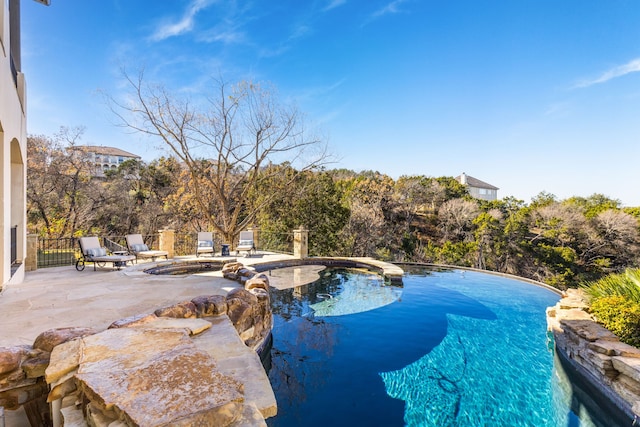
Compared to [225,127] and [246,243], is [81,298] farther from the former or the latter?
[225,127]

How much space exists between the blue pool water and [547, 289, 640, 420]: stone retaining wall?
44 centimetres

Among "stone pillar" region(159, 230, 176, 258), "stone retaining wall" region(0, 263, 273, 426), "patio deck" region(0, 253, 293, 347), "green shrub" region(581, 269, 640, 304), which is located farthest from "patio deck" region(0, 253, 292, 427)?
"green shrub" region(581, 269, 640, 304)

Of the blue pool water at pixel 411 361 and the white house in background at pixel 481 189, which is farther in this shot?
the white house in background at pixel 481 189

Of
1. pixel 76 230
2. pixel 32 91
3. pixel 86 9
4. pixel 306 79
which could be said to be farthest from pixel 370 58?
pixel 76 230

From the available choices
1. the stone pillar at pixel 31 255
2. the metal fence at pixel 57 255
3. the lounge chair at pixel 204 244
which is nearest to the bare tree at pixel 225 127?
the lounge chair at pixel 204 244

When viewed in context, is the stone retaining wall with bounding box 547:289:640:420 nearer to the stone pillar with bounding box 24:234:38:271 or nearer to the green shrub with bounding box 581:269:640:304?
the green shrub with bounding box 581:269:640:304

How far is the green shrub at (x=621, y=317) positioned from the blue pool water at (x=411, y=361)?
1.21 m

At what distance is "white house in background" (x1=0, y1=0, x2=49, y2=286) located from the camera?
195 inches

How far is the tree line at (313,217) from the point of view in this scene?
16078mm

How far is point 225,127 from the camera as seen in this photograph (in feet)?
48.5

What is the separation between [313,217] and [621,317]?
45.1 feet

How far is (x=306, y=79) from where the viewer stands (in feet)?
48.3

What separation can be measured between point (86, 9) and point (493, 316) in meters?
15.0

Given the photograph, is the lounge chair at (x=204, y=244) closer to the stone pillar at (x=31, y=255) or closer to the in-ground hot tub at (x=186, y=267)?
the in-ground hot tub at (x=186, y=267)
